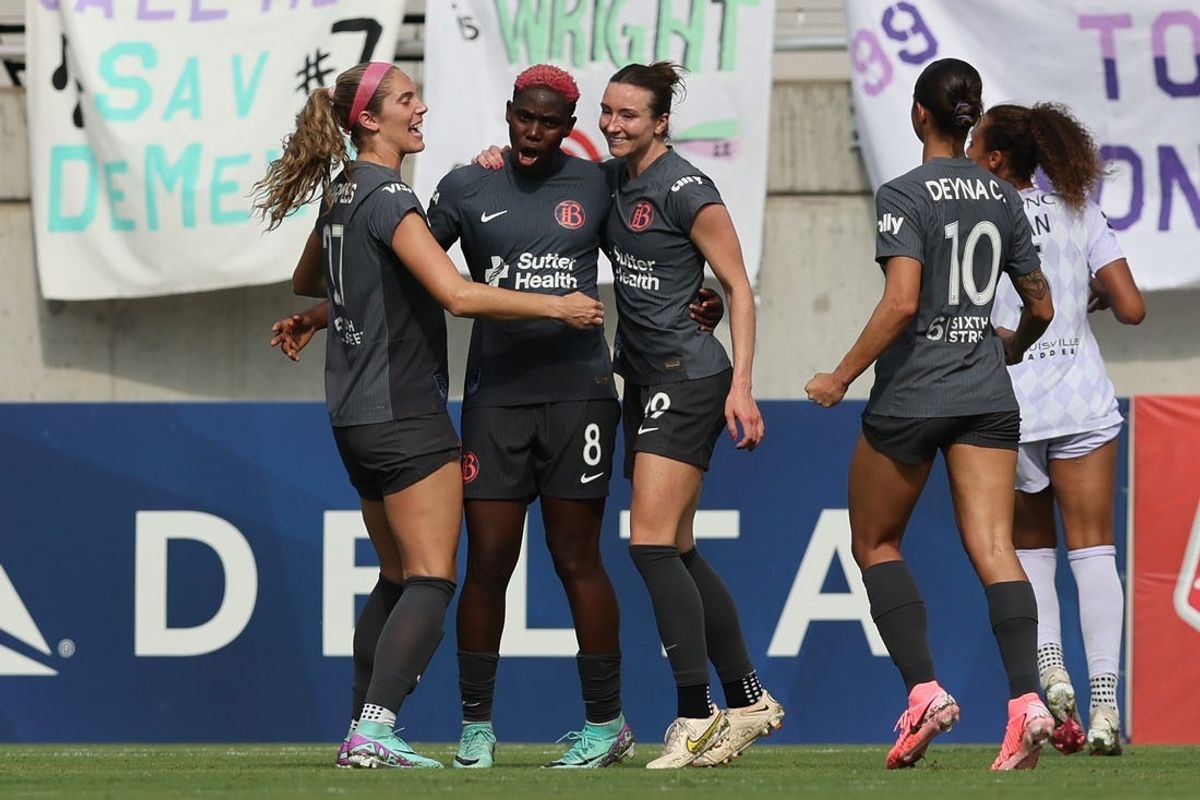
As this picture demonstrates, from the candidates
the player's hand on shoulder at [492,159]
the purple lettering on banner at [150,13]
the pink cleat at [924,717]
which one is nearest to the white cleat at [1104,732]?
the pink cleat at [924,717]

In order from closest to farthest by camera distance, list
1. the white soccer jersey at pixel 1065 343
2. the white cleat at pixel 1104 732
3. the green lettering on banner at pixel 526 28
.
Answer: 1. the white cleat at pixel 1104 732
2. the white soccer jersey at pixel 1065 343
3. the green lettering on banner at pixel 526 28

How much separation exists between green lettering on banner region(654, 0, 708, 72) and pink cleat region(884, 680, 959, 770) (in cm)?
469

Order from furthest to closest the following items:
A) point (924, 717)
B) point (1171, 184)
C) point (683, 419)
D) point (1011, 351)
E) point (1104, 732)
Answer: point (1171, 184) < point (1104, 732) < point (1011, 351) < point (683, 419) < point (924, 717)

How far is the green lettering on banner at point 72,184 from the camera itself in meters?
9.63

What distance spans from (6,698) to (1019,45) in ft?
16.8

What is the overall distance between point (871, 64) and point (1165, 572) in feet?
9.02

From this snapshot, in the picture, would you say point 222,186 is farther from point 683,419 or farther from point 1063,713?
point 1063,713

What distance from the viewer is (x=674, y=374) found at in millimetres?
5719

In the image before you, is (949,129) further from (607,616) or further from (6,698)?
(6,698)

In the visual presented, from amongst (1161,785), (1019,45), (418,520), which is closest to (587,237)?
(418,520)

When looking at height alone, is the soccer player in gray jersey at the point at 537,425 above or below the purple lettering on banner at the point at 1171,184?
below

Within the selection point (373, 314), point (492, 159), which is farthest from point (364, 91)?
point (373, 314)

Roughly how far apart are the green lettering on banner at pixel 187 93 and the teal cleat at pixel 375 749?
475 cm

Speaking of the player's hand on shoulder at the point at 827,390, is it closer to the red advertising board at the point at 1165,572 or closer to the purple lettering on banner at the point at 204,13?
the red advertising board at the point at 1165,572
